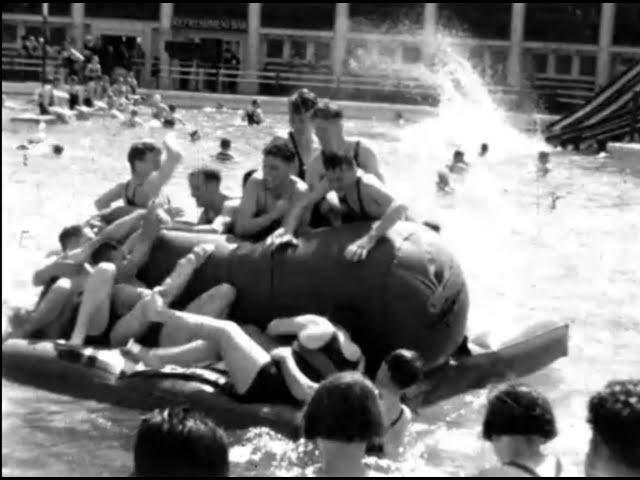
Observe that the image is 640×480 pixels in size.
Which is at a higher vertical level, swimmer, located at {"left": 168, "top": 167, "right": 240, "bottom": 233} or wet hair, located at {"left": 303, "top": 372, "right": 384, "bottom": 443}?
wet hair, located at {"left": 303, "top": 372, "right": 384, "bottom": 443}

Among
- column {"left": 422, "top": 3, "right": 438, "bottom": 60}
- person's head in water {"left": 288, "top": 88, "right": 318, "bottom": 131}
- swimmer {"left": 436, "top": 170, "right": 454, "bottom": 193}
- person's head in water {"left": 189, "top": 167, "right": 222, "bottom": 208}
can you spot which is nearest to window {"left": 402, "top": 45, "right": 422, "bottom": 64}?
column {"left": 422, "top": 3, "right": 438, "bottom": 60}

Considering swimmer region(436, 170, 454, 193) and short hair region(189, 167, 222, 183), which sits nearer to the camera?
short hair region(189, 167, 222, 183)

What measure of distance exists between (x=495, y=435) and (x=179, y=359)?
363cm

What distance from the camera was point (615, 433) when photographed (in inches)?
118

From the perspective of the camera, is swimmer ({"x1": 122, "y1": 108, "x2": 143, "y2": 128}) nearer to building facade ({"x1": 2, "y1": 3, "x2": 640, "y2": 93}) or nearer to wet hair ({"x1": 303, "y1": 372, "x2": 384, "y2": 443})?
building facade ({"x1": 2, "y1": 3, "x2": 640, "y2": 93})

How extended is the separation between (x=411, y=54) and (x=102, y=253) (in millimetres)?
34034

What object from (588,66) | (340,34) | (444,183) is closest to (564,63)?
(588,66)

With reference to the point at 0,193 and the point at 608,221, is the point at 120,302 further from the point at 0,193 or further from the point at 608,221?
the point at 608,221

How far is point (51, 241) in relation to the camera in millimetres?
11367

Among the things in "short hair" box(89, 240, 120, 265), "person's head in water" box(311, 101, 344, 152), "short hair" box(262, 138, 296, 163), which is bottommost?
"short hair" box(89, 240, 120, 265)

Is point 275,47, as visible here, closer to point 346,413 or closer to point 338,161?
point 338,161

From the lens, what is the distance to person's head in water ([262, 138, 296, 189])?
7016mm

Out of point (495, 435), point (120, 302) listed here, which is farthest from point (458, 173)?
point (495, 435)

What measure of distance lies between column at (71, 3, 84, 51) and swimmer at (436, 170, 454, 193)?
82.1 ft
